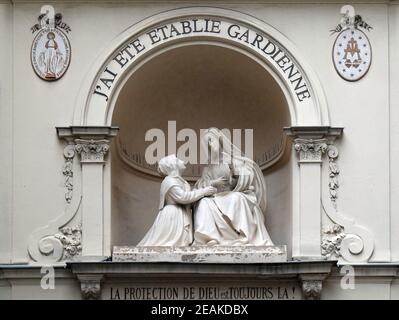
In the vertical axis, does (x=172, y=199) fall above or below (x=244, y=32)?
below

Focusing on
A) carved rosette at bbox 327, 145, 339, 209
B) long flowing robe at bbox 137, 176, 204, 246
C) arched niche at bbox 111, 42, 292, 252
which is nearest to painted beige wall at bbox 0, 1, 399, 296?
carved rosette at bbox 327, 145, 339, 209

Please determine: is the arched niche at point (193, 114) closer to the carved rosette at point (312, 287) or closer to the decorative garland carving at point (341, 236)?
the decorative garland carving at point (341, 236)

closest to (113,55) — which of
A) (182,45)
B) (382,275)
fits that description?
(182,45)

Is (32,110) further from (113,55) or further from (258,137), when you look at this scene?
(258,137)

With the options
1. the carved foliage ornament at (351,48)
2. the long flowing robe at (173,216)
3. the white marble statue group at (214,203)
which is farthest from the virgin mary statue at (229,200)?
the carved foliage ornament at (351,48)

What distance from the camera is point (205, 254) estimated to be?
79.1 feet

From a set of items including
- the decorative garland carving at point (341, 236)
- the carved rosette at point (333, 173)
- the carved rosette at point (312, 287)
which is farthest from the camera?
the carved rosette at point (333, 173)

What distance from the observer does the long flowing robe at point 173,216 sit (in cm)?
2450

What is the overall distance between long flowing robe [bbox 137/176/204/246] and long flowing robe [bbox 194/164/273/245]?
13cm

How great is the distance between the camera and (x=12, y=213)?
24453 millimetres

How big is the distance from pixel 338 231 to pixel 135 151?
10.7 feet

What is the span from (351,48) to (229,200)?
8.74 ft

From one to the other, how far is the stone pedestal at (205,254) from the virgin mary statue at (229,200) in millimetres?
251

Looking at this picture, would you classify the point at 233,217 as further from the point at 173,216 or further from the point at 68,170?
the point at 68,170
